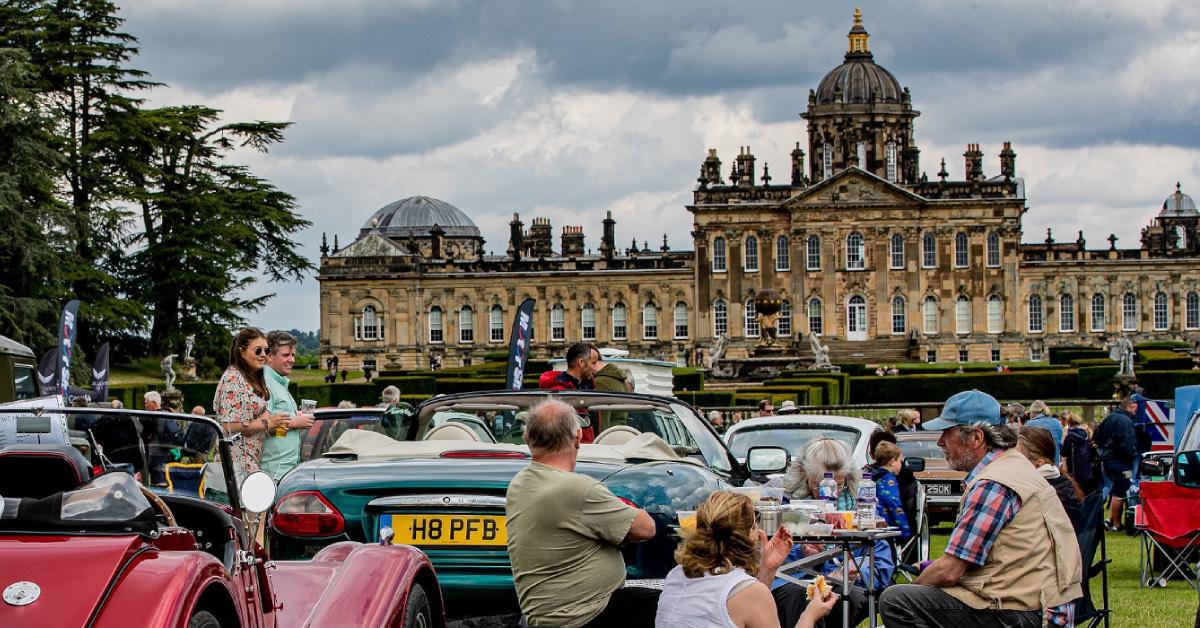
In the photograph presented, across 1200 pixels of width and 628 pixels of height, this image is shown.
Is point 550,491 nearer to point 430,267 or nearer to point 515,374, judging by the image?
point 515,374

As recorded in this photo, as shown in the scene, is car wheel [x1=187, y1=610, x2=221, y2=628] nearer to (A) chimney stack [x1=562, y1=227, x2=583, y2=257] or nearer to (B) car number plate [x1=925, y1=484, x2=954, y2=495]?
(B) car number plate [x1=925, y1=484, x2=954, y2=495]

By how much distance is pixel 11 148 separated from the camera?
3753cm

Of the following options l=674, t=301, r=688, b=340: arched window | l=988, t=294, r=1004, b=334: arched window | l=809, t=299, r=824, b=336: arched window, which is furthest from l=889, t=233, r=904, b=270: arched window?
l=674, t=301, r=688, b=340: arched window

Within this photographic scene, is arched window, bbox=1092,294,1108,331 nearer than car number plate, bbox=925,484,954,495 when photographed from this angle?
No

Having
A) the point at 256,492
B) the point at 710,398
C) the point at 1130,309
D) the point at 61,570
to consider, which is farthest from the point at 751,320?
the point at 61,570

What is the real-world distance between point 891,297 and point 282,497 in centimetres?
6616

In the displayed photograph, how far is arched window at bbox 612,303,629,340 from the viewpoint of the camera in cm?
7556

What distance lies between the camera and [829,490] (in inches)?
297

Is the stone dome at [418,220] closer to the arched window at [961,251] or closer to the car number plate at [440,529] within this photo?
the arched window at [961,251]

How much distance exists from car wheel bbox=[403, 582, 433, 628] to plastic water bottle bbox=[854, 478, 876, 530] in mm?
1846

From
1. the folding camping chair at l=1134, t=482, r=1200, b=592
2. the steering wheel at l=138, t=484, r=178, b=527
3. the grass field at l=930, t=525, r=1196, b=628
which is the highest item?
the steering wheel at l=138, t=484, r=178, b=527

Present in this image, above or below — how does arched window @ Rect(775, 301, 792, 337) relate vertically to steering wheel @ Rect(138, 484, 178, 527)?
above

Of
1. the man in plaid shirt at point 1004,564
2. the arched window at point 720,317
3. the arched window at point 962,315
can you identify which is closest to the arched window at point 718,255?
the arched window at point 720,317

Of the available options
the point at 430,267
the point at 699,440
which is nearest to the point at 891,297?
the point at 430,267
